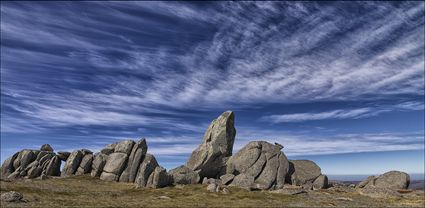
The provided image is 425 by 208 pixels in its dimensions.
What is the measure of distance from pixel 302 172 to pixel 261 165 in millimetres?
13511

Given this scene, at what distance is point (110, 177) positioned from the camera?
349 feet

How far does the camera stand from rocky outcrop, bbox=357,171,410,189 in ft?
337

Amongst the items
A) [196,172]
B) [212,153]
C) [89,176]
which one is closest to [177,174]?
[196,172]

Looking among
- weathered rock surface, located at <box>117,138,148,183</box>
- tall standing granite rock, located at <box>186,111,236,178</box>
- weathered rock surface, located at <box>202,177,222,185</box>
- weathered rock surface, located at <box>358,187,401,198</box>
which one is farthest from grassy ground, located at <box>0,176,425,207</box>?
tall standing granite rock, located at <box>186,111,236,178</box>

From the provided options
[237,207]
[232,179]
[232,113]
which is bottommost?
[237,207]

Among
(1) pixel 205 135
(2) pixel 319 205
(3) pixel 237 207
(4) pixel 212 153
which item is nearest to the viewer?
(3) pixel 237 207

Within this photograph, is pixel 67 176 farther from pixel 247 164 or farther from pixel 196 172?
pixel 247 164

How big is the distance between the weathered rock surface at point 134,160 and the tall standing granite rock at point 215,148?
15281mm

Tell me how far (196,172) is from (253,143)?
20.5 metres

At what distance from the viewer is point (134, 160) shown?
106m

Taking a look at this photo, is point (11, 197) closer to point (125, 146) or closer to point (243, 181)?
point (243, 181)

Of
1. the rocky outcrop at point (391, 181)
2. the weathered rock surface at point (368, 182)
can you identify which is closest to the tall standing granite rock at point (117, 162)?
the weathered rock surface at point (368, 182)

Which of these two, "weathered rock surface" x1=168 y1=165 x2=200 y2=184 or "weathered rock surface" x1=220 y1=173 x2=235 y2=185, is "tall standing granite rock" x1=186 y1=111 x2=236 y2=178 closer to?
"weathered rock surface" x1=168 y1=165 x2=200 y2=184

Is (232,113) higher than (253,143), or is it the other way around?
(232,113)
